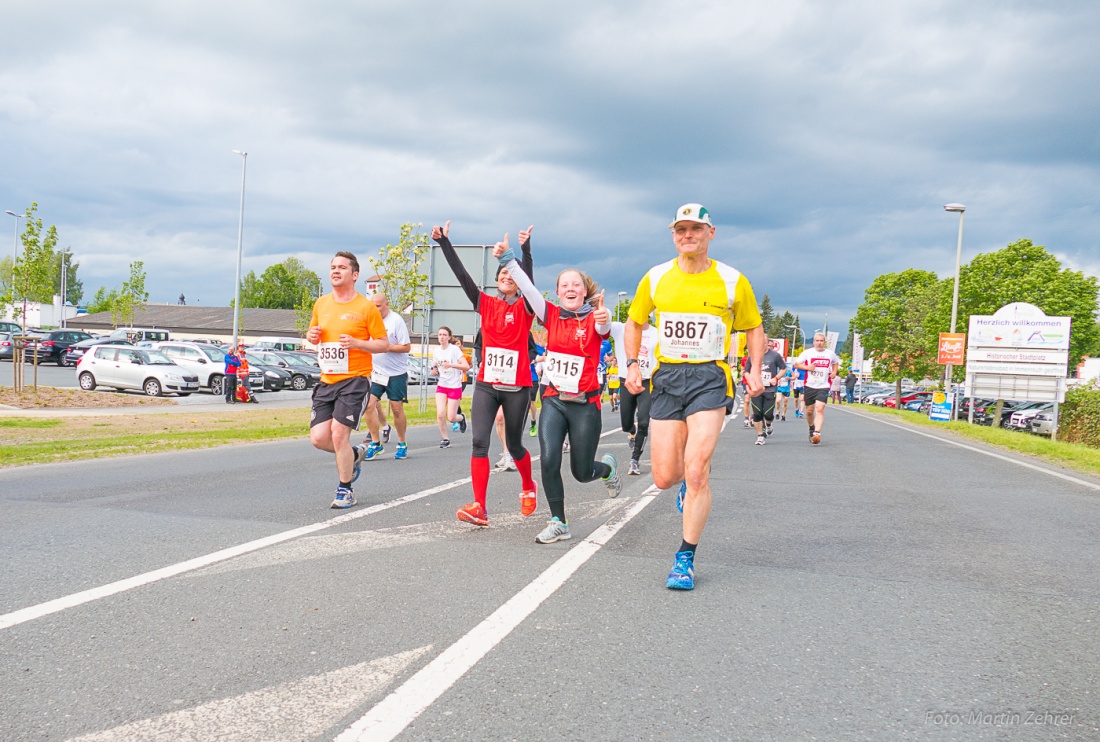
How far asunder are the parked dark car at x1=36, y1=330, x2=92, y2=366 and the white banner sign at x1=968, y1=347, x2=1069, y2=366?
3991 centimetres

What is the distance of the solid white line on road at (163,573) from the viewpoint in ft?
12.9

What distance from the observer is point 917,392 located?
6469 cm

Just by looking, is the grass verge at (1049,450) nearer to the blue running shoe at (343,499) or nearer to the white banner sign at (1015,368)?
→ the white banner sign at (1015,368)

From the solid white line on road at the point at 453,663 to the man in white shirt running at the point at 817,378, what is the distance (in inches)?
422

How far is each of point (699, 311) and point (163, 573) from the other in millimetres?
3270

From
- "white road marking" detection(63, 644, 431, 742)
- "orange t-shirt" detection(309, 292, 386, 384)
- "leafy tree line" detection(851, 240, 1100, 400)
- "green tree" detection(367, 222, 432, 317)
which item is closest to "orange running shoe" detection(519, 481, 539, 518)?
"orange t-shirt" detection(309, 292, 386, 384)

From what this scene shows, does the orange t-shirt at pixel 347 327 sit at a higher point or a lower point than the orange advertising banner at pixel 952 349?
lower

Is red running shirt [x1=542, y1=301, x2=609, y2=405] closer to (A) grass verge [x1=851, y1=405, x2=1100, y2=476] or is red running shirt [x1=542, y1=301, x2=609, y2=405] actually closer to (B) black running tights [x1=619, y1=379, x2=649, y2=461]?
(B) black running tights [x1=619, y1=379, x2=649, y2=461]

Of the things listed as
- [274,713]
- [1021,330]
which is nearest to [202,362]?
[1021,330]

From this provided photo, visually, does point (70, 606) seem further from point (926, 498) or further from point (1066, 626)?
point (926, 498)

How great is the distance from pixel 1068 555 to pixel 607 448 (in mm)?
7866

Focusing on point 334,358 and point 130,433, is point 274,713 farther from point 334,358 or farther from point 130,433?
point 130,433

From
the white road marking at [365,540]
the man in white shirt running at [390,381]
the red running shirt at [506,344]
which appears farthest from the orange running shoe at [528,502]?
the man in white shirt running at [390,381]

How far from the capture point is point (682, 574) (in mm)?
→ 4574
